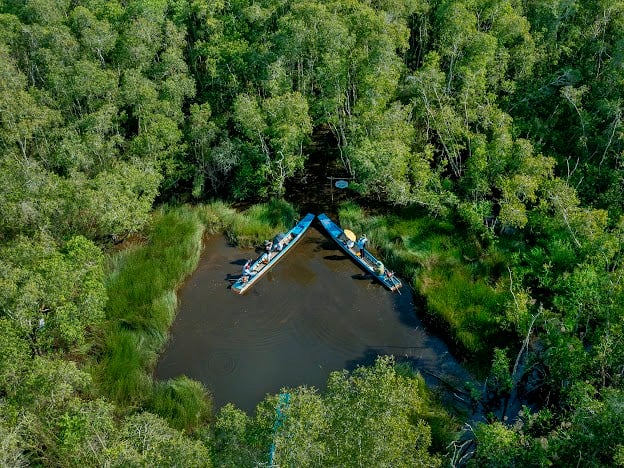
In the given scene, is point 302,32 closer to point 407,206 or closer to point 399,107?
point 399,107

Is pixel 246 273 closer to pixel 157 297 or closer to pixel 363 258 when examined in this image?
pixel 157 297

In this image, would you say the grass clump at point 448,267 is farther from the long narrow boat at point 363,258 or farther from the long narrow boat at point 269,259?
the long narrow boat at point 269,259

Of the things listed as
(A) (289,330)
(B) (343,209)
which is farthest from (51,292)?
(B) (343,209)

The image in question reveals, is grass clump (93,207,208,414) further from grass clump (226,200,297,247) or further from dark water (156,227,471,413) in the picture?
grass clump (226,200,297,247)

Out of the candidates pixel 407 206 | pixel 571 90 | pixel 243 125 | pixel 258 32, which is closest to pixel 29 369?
pixel 243 125

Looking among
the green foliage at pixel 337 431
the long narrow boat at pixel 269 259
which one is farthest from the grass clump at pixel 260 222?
the green foliage at pixel 337 431

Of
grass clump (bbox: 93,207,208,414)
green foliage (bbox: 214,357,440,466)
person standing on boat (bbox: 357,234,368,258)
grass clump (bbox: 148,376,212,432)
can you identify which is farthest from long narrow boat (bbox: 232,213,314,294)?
green foliage (bbox: 214,357,440,466)
